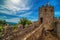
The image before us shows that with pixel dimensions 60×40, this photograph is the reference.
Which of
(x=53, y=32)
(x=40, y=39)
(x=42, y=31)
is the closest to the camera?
(x=40, y=39)

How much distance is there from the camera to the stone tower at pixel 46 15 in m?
15.9

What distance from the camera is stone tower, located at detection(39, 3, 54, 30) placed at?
626 inches

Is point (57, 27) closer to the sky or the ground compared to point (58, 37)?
closer to the sky

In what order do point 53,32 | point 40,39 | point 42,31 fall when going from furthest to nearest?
point 53,32, point 42,31, point 40,39

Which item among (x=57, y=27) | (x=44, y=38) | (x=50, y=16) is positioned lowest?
(x=44, y=38)

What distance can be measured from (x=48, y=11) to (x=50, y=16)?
594 millimetres

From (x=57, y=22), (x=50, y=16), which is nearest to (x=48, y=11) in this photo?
(x=50, y=16)

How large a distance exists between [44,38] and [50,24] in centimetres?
194

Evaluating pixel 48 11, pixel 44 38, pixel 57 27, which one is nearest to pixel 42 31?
pixel 44 38

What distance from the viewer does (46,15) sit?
1622 centimetres

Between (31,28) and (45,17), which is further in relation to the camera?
(45,17)

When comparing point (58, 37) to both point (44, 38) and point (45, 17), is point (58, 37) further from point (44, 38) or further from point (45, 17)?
point (45, 17)

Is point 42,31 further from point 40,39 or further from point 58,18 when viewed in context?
point 58,18

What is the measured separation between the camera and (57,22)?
583 inches
